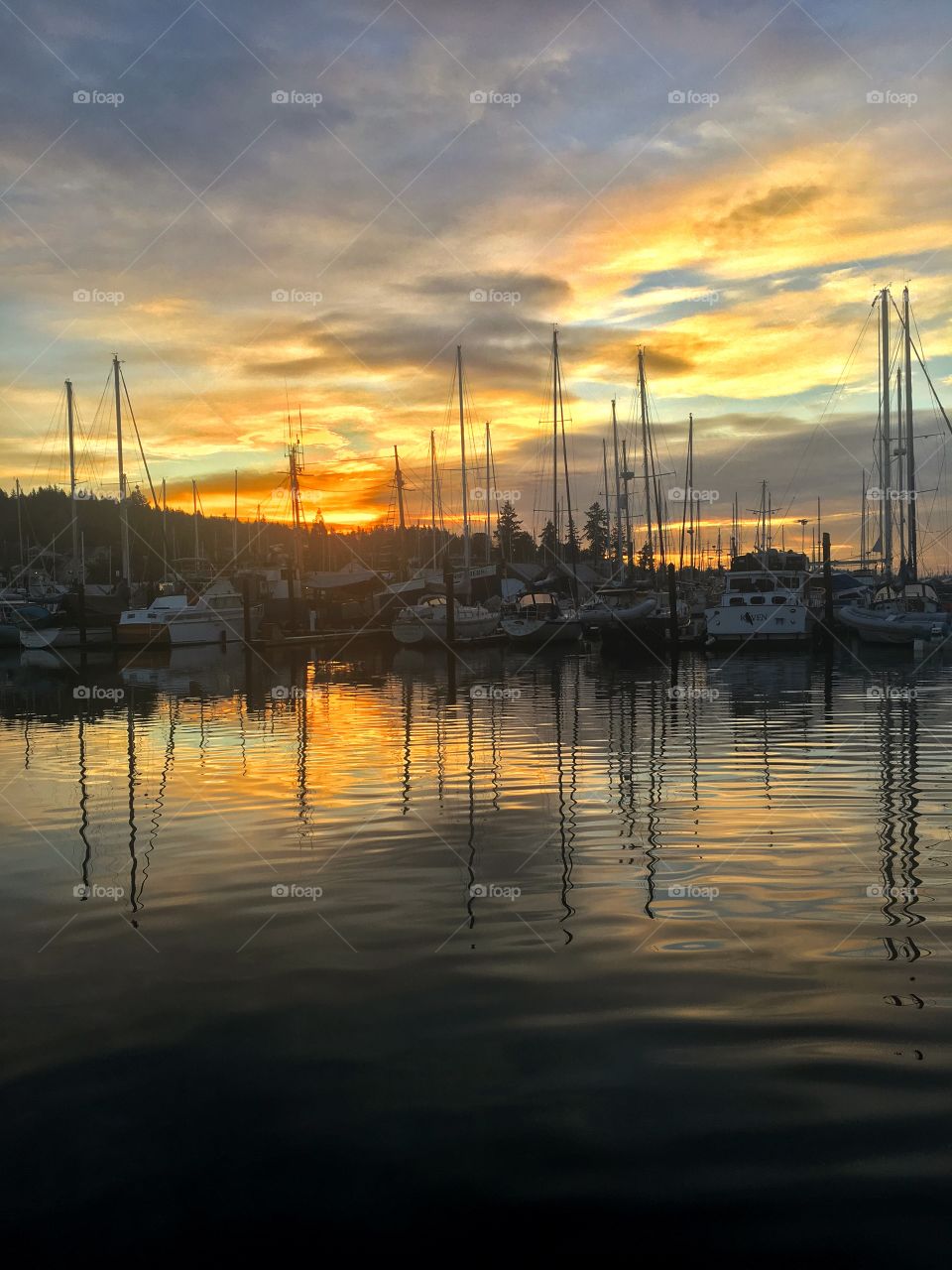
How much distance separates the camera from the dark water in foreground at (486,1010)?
450 cm

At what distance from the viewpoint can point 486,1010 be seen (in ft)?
21.3

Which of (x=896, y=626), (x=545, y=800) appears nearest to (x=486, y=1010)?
(x=545, y=800)

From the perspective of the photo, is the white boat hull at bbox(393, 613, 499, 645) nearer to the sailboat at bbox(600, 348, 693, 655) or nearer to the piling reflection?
the sailboat at bbox(600, 348, 693, 655)

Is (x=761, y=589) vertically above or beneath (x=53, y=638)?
above

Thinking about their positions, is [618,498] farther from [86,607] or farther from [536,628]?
[86,607]

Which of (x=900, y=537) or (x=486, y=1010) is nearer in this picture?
(x=486, y=1010)

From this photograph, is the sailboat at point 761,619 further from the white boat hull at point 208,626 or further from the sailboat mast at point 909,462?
the white boat hull at point 208,626

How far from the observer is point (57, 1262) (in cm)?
414

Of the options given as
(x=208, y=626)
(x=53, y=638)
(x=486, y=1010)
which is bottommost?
(x=486, y=1010)

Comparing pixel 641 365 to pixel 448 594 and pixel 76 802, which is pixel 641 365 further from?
pixel 76 802

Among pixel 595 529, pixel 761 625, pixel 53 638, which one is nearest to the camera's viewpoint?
pixel 761 625

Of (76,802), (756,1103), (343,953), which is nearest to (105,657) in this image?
(76,802)

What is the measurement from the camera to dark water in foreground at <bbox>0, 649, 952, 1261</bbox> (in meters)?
4.50

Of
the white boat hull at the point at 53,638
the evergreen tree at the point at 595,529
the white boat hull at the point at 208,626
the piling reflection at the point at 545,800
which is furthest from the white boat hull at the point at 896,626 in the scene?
the evergreen tree at the point at 595,529
